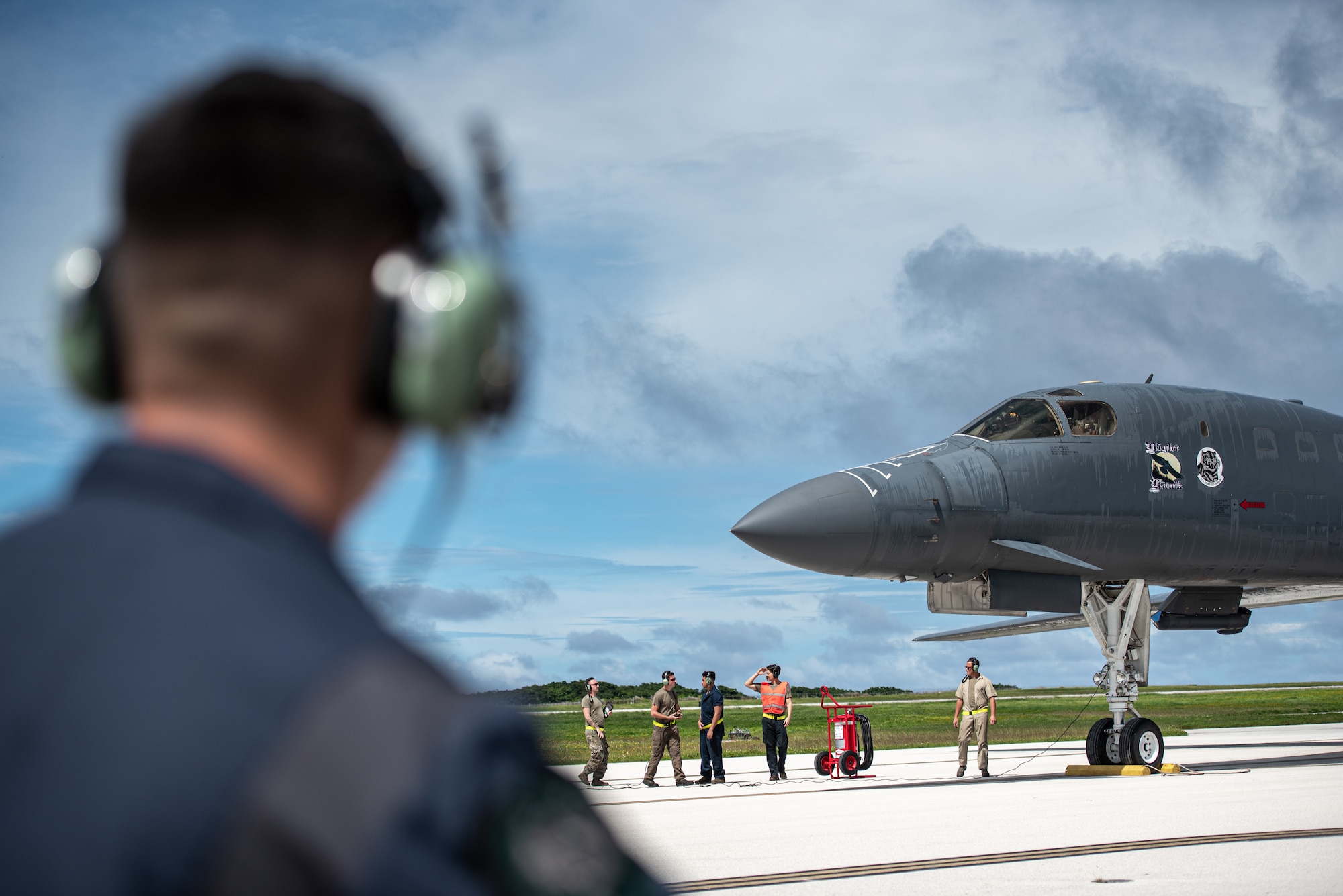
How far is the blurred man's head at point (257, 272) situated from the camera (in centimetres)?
115

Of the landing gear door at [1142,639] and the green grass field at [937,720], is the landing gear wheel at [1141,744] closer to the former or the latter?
the landing gear door at [1142,639]

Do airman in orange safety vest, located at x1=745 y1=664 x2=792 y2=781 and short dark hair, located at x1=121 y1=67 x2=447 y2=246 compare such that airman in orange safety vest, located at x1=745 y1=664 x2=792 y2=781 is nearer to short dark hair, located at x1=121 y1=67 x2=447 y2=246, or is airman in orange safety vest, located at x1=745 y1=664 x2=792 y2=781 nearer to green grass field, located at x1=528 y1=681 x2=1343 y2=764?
green grass field, located at x1=528 y1=681 x2=1343 y2=764

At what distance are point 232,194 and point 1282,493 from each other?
18.1 meters

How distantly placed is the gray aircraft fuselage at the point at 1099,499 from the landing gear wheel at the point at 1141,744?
2.04 meters

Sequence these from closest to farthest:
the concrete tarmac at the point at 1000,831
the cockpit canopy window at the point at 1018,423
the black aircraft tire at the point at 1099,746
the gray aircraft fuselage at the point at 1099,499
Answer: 1. the concrete tarmac at the point at 1000,831
2. the gray aircraft fuselage at the point at 1099,499
3. the cockpit canopy window at the point at 1018,423
4. the black aircraft tire at the point at 1099,746

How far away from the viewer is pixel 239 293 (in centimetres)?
116

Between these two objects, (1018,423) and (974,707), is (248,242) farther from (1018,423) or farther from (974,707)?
(974,707)

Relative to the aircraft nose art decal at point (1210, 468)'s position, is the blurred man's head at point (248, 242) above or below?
below

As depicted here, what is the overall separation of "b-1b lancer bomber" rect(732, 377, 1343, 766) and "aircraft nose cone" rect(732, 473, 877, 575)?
2 centimetres

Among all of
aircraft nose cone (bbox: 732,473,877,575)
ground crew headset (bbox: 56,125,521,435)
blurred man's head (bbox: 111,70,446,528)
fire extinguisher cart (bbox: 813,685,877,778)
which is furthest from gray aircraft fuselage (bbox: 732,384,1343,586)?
blurred man's head (bbox: 111,70,446,528)

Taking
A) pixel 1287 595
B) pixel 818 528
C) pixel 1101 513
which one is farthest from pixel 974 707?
pixel 1287 595

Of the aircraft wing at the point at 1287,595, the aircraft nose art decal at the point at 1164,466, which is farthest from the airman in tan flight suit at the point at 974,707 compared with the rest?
the aircraft wing at the point at 1287,595

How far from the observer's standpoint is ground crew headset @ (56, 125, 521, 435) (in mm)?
1249

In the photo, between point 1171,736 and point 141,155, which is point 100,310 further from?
point 1171,736
